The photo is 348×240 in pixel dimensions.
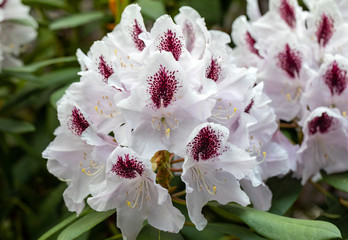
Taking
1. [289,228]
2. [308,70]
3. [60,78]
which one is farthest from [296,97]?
[60,78]

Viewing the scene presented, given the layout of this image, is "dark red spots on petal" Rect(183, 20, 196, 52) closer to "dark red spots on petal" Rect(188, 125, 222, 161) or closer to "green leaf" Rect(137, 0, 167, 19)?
"dark red spots on petal" Rect(188, 125, 222, 161)

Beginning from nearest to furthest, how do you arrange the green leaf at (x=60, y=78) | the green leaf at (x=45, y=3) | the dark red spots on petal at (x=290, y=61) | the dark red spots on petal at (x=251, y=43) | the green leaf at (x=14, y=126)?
the dark red spots on petal at (x=290, y=61)
the dark red spots on petal at (x=251, y=43)
the green leaf at (x=14, y=126)
the green leaf at (x=60, y=78)
the green leaf at (x=45, y=3)

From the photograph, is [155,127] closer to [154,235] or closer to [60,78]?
[154,235]

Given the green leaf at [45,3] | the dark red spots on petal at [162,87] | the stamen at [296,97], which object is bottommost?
the green leaf at [45,3]

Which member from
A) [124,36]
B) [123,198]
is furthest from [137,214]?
[124,36]

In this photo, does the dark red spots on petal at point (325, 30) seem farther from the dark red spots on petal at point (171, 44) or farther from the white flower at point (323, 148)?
the dark red spots on petal at point (171, 44)

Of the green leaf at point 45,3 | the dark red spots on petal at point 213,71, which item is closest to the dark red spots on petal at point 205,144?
the dark red spots on petal at point 213,71
